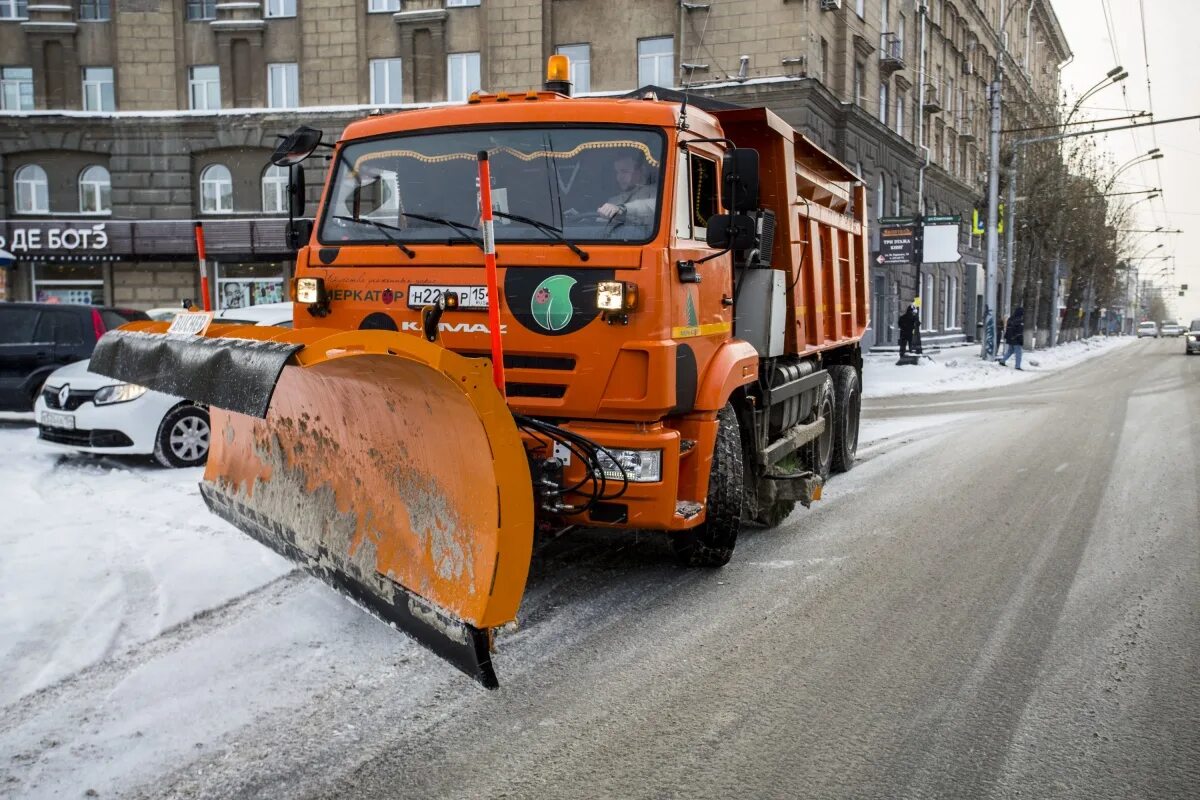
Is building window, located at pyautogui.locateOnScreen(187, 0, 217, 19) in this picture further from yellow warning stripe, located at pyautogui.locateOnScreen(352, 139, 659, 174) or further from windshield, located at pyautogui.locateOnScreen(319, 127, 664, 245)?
yellow warning stripe, located at pyautogui.locateOnScreen(352, 139, 659, 174)

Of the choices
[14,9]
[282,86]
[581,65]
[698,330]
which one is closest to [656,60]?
[581,65]

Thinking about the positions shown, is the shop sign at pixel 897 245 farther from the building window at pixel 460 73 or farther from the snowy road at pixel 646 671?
the snowy road at pixel 646 671

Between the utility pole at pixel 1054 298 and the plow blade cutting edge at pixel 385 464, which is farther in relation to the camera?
the utility pole at pixel 1054 298

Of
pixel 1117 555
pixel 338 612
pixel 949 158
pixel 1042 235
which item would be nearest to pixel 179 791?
pixel 338 612

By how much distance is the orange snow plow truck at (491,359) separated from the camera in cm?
360

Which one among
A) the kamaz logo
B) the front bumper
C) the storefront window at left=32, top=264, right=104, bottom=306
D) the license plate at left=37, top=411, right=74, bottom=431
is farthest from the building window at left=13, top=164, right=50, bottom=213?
the kamaz logo

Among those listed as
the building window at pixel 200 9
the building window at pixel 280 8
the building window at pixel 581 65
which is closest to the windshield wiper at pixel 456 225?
the building window at pixel 581 65

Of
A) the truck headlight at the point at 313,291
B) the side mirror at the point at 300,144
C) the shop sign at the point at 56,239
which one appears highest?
the shop sign at the point at 56,239

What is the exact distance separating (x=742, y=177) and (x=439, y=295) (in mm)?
1697

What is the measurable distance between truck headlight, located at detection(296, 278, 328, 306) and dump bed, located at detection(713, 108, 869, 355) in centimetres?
275

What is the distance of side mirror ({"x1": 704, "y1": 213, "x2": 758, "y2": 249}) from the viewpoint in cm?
522

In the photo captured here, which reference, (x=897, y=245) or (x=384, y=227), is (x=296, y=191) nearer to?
(x=384, y=227)

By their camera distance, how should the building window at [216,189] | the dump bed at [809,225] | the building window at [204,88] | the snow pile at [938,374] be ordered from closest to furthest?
the dump bed at [809,225]
the snow pile at [938,374]
the building window at [204,88]
the building window at [216,189]

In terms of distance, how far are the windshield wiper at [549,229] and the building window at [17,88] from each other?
30.5 meters
